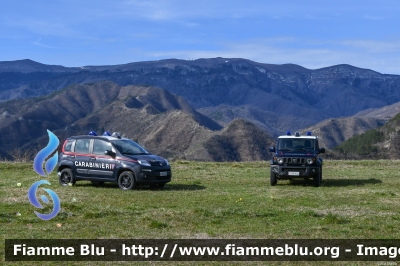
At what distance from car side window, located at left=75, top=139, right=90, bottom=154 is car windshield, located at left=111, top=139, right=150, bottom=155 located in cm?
98

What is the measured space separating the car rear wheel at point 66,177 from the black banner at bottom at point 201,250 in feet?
32.1

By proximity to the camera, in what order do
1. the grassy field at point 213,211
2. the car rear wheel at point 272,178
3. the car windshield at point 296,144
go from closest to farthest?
1. the grassy field at point 213,211
2. the car rear wheel at point 272,178
3. the car windshield at point 296,144

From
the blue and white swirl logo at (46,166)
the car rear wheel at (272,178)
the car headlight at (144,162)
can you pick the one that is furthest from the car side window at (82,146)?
the blue and white swirl logo at (46,166)

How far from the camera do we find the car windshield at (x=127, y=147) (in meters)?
→ 19.8

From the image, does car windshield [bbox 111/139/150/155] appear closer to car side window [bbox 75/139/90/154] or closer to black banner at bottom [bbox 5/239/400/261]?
car side window [bbox 75/139/90/154]

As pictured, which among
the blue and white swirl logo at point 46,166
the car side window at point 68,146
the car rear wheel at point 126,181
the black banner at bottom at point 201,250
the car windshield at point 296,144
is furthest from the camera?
the car windshield at point 296,144

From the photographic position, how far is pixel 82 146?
20.1m

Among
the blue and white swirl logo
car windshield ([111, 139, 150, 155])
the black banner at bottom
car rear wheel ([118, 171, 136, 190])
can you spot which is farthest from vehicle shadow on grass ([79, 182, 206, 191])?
the black banner at bottom

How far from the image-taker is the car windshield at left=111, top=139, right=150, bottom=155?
781 inches

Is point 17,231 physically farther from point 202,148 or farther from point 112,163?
point 202,148

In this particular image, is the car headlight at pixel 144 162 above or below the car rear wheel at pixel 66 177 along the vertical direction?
above

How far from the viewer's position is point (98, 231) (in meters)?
11.3

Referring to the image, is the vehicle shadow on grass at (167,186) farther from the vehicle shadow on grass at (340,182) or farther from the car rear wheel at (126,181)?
the vehicle shadow on grass at (340,182)

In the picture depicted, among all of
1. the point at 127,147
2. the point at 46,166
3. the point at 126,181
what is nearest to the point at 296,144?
the point at 127,147
